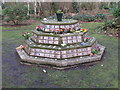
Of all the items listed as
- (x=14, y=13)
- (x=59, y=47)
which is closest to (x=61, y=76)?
(x=59, y=47)

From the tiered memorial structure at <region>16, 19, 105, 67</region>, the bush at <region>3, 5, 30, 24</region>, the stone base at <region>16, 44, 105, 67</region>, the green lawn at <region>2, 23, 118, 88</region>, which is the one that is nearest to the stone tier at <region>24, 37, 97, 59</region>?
the tiered memorial structure at <region>16, 19, 105, 67</region>

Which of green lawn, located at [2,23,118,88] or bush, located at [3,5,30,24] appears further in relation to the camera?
bush, located at [3,5,30,24]

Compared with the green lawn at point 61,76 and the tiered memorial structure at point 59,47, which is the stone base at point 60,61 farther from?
the green lawn at point 61,76

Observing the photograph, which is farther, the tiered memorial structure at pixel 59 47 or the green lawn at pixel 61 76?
the tiered memorial structure at pixel 59 47

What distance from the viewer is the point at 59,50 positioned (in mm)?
7016

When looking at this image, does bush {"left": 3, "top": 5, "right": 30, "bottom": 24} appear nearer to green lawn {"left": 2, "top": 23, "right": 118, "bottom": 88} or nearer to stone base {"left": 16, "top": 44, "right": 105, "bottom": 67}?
green lawn {"left": 2, "top": 23, "right": 118, "bottom": 88}

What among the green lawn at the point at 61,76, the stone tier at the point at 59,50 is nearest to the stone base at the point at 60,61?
the stone tier at the point at 59,50

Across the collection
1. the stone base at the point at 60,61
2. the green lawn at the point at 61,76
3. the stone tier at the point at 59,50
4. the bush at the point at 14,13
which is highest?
the bush at the point at 14,13

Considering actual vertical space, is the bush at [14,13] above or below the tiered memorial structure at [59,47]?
above

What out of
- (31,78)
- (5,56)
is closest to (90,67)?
(31,78)

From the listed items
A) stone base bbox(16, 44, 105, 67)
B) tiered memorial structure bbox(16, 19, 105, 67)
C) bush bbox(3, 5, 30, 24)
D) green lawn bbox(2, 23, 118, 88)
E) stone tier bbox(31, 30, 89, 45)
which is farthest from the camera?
bush bbox(3, 5, 30, 24)

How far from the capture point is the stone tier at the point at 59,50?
7078mm

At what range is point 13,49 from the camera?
9273 mm

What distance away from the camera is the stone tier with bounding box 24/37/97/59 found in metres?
7.08
